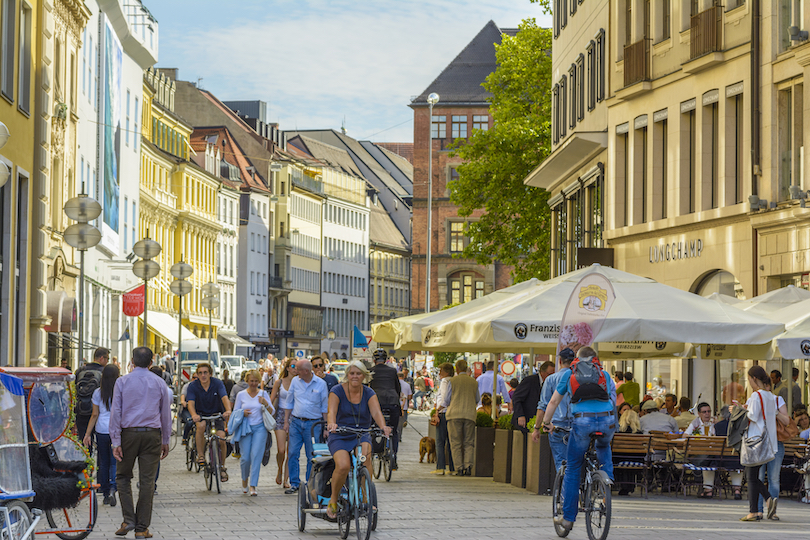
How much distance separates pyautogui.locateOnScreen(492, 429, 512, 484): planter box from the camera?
814 inches

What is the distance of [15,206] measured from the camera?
1008 inches

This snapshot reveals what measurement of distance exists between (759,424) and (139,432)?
6971 millimetres

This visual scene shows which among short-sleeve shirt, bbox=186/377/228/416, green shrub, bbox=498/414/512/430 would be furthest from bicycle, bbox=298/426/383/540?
green shrub, bbox=498/414/512/430

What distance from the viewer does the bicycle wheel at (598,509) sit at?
41.7ft

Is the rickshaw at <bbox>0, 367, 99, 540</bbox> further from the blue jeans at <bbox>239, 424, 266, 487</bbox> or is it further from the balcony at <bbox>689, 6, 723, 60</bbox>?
the balcony at <bbox>689, 6, 723, 60</bbox>

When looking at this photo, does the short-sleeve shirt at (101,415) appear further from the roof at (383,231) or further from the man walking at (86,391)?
the roof at (383,231)

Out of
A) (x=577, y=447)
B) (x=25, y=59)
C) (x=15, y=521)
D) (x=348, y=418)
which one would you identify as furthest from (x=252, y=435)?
(x=25, y=59)

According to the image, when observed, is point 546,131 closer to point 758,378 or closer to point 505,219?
point 505,219

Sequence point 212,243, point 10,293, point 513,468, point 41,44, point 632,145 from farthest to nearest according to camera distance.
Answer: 1. point 212,243
2. point 632,145
3. point 41,44
4. point 10,293
5. point 513,468

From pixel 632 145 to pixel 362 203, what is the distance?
104 metres

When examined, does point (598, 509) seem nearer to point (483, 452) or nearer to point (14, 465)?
point (14, 465)

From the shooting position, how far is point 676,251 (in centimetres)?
3172

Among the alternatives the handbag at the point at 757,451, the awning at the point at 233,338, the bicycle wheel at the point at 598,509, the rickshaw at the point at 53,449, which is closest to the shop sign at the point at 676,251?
the handbag at the point at 757,451

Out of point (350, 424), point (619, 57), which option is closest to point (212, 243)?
point (619, 57)
